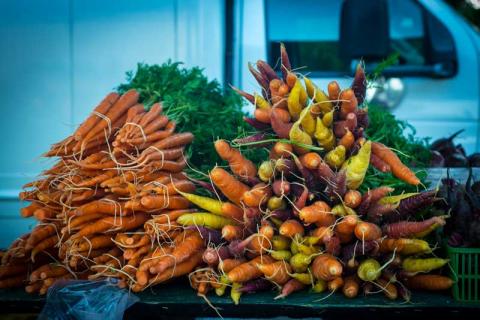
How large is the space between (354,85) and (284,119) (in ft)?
1.15

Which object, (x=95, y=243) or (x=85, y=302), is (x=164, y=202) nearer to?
(x=95, y=243)

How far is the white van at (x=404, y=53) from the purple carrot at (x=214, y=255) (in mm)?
1975

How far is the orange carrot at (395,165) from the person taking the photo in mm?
2602

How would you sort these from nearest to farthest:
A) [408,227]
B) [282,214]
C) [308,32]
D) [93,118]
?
[408,227], [282,214], [93,118], [308,32]

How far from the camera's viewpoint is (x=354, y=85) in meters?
2.71

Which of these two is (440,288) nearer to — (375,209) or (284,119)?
(375,209)

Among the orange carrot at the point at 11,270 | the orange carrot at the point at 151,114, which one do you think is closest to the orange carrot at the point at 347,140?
the orange carrot at the point at 151,114

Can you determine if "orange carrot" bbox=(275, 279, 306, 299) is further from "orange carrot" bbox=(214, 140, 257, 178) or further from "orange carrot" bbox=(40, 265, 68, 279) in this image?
"orange carrot" bbox=(40, 265, 68, 279)

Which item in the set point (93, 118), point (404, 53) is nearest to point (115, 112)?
point (93, 118)

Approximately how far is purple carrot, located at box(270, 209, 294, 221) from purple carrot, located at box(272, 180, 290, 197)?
0.24 ft

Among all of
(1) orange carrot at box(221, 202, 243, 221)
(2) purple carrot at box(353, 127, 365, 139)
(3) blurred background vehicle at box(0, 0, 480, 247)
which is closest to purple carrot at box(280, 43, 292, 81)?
(2) purple carrot at box(353, 127, 365, 139)

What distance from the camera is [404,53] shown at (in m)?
4.52

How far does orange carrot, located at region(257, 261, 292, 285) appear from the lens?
2.42m

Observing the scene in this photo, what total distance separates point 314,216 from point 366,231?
0.21 metres
